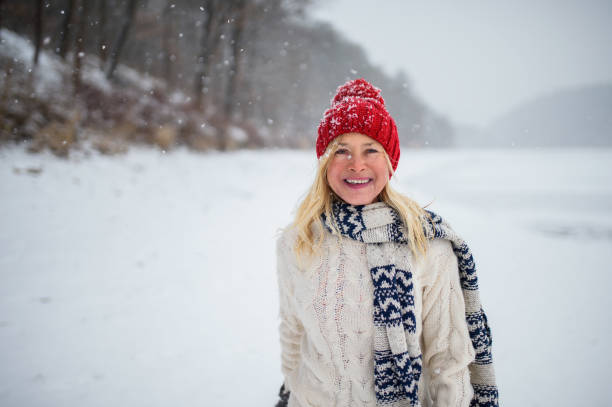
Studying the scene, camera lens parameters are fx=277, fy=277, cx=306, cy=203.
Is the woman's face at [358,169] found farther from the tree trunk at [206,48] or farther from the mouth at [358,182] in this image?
the tree trunk at [206,48]

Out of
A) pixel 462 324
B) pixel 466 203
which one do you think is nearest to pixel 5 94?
pixel 462 324

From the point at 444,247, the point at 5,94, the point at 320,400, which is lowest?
the point at 320,400

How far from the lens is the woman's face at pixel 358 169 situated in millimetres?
1283

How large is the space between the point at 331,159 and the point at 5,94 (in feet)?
28.2

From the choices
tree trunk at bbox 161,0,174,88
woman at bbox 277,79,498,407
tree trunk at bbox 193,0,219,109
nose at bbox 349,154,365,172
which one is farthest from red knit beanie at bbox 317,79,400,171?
tree trunk at bbox 161,0,174,88

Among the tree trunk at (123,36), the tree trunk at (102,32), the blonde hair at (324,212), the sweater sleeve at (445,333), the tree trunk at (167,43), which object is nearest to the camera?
the sweater sleeve at (445,333)

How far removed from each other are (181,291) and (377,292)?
353 cm

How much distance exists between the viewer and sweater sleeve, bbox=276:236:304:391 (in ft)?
4.69

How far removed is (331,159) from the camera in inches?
53.7

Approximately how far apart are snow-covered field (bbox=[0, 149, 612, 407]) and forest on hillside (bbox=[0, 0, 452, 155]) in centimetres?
139

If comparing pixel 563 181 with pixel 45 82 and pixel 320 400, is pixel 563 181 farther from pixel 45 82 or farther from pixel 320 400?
pixel 45 82

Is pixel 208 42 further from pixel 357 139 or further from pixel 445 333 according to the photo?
pixel 445 333

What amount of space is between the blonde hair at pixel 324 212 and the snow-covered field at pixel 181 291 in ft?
6.62

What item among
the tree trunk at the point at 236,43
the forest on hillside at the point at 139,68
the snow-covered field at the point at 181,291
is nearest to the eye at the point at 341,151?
the forest on hillside at the point at 139,68
